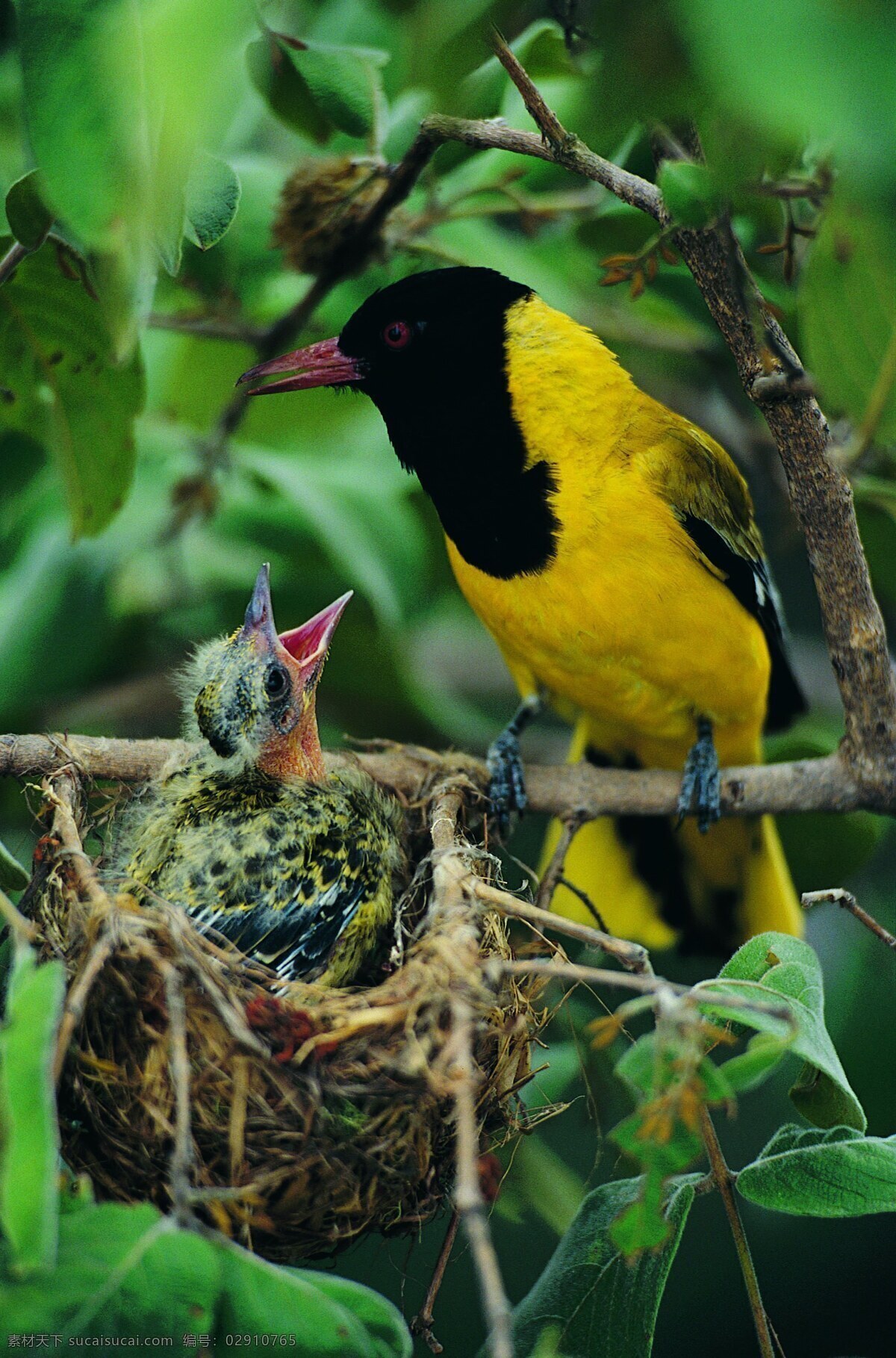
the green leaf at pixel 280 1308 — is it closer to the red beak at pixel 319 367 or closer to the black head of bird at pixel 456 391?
the black head of bird at pixel 456 391

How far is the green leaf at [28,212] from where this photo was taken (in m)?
1.41

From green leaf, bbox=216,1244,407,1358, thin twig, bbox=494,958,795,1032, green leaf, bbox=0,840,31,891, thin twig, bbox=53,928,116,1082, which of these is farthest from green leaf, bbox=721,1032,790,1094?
green leaf, bbox=0,840,31,891

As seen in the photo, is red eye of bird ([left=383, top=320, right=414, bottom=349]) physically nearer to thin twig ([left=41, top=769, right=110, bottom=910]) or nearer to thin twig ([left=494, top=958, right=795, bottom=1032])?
thin twig ([left=41, top=769, right=110, bottom=910])

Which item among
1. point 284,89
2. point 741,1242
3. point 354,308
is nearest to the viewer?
point 741,1242

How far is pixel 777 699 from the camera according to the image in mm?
3145

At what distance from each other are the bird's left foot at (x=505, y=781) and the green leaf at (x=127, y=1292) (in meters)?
1.48

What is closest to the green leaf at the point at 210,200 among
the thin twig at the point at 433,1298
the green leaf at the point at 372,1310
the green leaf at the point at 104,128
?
the green leaf at the point at 104,128

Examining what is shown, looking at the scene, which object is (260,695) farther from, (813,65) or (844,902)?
(813,65)

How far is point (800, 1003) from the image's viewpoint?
1.43 metres

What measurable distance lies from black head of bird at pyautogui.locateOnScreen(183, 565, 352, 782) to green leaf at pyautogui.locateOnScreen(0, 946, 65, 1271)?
51.2 inches

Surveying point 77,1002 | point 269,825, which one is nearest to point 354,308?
point 269,825

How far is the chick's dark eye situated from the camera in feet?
7.94

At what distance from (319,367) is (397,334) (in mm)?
188

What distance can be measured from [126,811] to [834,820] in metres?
1.71
